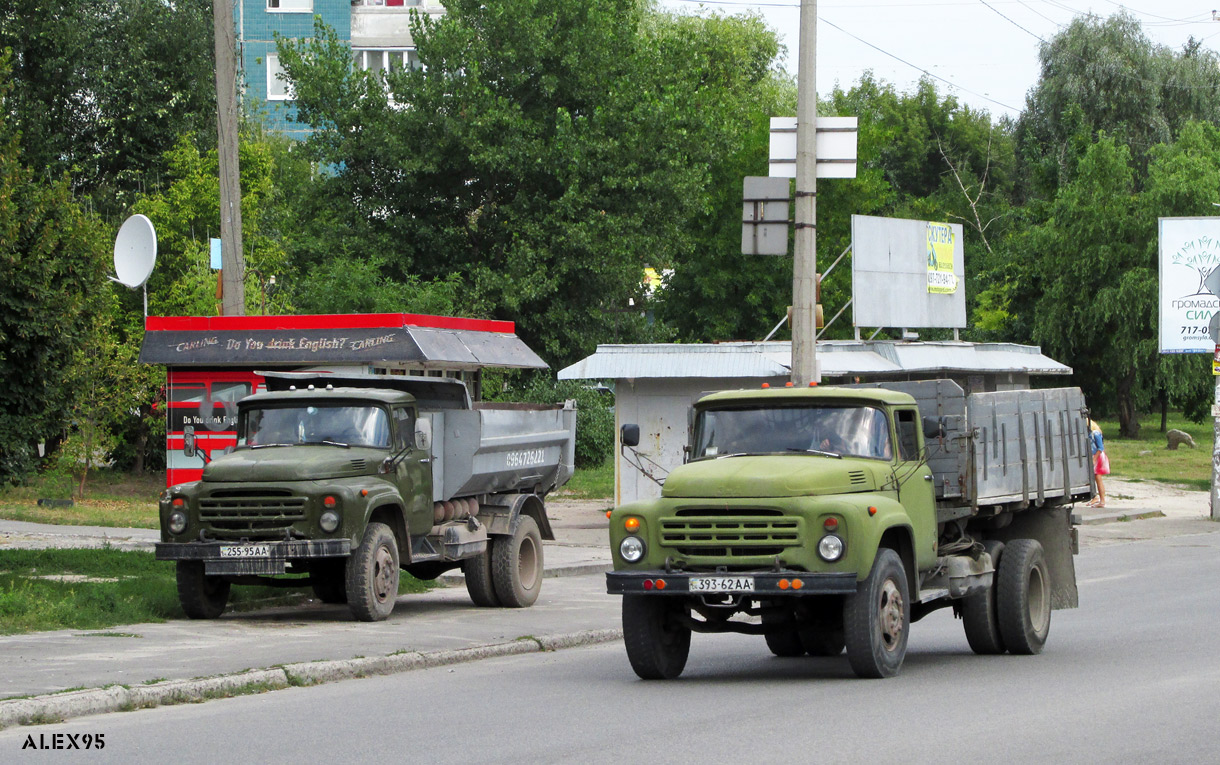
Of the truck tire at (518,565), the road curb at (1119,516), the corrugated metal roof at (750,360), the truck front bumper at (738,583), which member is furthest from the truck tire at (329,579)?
the road curb at (1119,516)

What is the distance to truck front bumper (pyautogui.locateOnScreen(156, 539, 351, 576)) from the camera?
13.9 metres

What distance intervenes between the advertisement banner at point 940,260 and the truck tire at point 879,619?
27.9 metres

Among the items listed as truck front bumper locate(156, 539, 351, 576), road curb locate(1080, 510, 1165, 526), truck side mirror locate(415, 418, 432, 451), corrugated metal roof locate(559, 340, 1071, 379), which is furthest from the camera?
road curb locate(1080, 510, 1165, 526)

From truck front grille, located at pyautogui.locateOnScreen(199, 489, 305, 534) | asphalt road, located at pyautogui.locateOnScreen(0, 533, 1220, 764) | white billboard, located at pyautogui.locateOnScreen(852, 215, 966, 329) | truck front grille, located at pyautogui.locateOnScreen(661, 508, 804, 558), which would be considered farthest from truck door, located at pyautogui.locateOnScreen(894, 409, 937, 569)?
white billboard, located at pyautogui.locateOnScreen(852, 215, 966, 329)

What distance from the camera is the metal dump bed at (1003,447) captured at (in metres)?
12.0

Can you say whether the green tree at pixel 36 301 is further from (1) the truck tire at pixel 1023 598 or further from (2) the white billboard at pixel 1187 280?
(2) the white billboard at pixel 1187 280

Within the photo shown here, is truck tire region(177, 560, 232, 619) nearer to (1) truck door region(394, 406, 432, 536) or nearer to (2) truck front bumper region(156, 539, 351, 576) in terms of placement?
(2) truck front bumper region(156, 539, 351, 576)

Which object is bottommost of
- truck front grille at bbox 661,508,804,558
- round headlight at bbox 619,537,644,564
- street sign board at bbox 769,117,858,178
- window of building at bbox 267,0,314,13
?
round headlight at bbox 619,537,644,564

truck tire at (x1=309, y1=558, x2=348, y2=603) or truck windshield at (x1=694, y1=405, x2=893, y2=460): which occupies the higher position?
truck windshield at (x1=694, y1=405, x2=893, y2=460)

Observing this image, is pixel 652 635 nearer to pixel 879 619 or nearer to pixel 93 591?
pixel 879 619

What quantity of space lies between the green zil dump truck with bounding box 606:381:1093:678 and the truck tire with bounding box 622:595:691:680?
14 mm

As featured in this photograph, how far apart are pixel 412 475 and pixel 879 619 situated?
6.07 meters

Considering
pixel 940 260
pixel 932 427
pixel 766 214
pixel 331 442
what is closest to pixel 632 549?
pixel 932 427

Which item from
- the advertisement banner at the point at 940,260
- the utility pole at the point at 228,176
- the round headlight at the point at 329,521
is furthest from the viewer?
the advertisement banner at the point at 940,260
